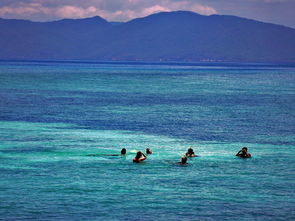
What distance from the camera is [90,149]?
162ft

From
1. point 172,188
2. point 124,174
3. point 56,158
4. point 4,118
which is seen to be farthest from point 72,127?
point 172,188

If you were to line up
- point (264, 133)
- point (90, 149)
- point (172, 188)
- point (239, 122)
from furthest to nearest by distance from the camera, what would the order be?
point (239, 122)
point (264, 133)
point (90, 149)
point (172, 188)

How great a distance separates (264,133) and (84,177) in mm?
28408

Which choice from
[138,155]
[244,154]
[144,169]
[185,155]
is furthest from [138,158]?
[244,154]

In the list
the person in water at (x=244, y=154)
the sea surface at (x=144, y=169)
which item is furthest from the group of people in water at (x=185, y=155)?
the sea surface at (x=144, y=169)

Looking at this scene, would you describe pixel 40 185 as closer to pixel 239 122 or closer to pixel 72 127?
pixel 72 127

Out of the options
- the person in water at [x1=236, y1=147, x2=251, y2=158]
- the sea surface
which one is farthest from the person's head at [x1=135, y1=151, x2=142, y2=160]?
the person in water at [x1=236, y1=147, x2=251, y2=158]

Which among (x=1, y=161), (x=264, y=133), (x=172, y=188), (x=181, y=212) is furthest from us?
(x=264, y=133)

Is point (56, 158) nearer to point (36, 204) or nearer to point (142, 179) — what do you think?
point (142, 179)

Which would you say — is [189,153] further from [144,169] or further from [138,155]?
[144,169]

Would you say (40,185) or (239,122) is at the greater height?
(239,122)

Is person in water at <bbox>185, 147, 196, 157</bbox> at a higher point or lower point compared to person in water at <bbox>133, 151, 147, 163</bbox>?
higher

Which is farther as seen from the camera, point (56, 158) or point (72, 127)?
point (72, 127)

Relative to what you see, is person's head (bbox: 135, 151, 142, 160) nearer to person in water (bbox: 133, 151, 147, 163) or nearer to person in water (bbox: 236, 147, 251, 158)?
person in water (bbox: 133, 151, 147, 163)
